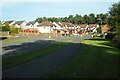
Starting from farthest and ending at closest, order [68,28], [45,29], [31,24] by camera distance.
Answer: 1. [68,28]
2. [31,24]
3. [45,29]

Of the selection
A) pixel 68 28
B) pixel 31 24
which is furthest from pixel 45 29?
pixel 68 28

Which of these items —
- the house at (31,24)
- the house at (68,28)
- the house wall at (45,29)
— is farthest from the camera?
the house at (68,28)

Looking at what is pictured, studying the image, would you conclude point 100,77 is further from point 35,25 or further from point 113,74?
point 35,25

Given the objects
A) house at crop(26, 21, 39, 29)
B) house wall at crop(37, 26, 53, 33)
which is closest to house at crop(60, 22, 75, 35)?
house wall at crop(37, 26, 53, 33)

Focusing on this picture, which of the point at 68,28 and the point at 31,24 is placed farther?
the point at 68,28

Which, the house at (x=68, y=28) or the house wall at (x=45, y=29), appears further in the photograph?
the house at (x=68, y=28)

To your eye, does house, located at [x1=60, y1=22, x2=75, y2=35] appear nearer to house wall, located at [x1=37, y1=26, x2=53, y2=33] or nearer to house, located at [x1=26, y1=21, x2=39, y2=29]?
house wall, located at [x1=37, y1=26, x2=53, y2=33]

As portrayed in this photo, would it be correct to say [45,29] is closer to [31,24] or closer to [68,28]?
[31,24]

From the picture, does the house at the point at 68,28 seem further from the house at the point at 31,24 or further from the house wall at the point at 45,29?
the house at the point at 31,24

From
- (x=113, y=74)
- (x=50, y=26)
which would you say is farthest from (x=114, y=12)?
(x=50, y=26)

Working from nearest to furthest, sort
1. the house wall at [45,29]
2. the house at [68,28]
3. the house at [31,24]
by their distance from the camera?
1. the house wall at [45,29]
2. the house at [31,24]
3. the house at [68,28]

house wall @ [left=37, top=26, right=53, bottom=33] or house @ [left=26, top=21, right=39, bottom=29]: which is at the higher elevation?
house @ [left=26, top=21, right=39, bottom=29]

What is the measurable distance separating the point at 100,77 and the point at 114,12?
1872 inches

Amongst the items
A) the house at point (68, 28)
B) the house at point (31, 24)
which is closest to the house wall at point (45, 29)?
the house at point (31, 24)
